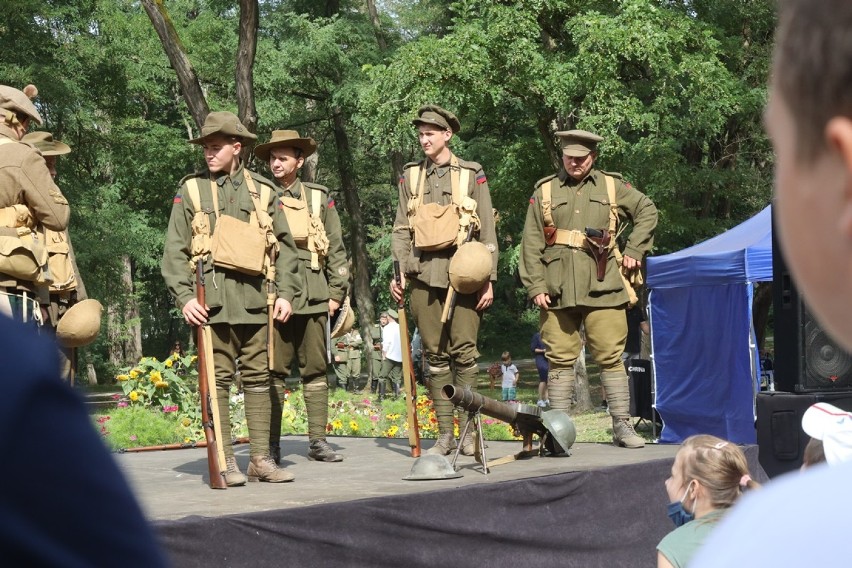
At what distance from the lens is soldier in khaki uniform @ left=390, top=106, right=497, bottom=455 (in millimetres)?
7664

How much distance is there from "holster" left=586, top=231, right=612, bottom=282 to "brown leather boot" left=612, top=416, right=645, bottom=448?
3.22ft

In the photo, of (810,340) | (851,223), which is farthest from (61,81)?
(851,223)

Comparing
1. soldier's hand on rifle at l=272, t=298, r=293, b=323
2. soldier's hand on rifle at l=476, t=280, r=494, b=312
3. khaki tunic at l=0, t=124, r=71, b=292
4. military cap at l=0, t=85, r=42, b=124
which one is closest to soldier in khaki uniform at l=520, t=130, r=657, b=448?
soldier's hand on rifle at l=476, t=280, r=494, b=312

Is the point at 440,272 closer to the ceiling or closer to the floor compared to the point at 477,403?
closer to the ceiling

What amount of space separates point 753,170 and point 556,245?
14799mm

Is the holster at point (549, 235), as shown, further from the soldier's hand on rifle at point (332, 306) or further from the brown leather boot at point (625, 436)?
the soldier's hand on rifle at point (332, 306)

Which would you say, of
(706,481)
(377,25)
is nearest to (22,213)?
(706,481)

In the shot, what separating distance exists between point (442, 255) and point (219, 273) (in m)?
1.49

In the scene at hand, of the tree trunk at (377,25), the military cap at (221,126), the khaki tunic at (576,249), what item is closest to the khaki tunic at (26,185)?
the military cap at (221,126)

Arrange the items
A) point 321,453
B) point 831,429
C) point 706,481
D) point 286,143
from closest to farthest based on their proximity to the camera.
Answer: point 831,429
point 706,481
point 321,453
point 286,143

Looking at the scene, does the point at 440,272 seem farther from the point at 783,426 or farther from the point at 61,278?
the point at 61,278

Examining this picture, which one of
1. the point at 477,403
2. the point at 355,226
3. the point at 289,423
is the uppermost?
the point at 355,226

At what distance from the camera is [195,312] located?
22.4 ft

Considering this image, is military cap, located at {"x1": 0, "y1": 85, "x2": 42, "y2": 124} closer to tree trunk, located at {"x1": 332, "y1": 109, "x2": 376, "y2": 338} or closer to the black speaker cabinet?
the black speaker cabinet
